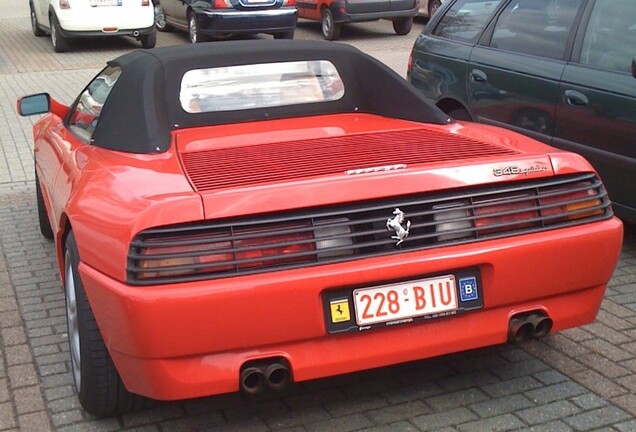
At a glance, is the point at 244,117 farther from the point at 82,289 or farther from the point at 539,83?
the point at 539,83

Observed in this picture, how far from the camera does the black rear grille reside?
120 inches

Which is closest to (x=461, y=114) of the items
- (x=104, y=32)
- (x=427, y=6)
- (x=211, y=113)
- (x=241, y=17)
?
(x=211, y=113)

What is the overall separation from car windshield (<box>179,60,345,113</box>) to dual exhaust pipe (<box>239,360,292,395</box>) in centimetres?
150

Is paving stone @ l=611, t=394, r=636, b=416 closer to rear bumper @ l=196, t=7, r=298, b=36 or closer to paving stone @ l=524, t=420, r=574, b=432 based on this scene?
paving stone @ l=524, t=420, r=574, b=432

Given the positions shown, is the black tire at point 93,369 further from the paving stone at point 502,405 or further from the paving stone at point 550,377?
the paving stone at point 550,377

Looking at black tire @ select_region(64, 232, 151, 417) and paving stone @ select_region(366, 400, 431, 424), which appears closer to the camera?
black tire @ select_region(64, 232, 151, 417)

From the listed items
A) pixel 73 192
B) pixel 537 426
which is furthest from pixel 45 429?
pixel 537 426

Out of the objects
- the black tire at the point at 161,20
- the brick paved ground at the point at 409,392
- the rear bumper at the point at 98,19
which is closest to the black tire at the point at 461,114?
the brick paved ground at the point at 409,392

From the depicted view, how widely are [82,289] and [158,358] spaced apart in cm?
53

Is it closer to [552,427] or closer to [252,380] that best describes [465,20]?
[552,427]

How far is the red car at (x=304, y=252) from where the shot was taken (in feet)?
10.0

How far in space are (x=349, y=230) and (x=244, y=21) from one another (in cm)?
1382

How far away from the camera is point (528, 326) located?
3.49m

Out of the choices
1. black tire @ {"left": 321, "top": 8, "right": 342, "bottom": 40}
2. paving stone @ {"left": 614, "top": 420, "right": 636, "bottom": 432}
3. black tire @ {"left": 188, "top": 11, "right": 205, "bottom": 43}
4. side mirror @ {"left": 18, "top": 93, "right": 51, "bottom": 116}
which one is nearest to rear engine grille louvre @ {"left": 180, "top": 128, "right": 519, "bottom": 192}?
paving stone @ {"left": 614, "top": 420, "right": 636, "bottom": 432}
